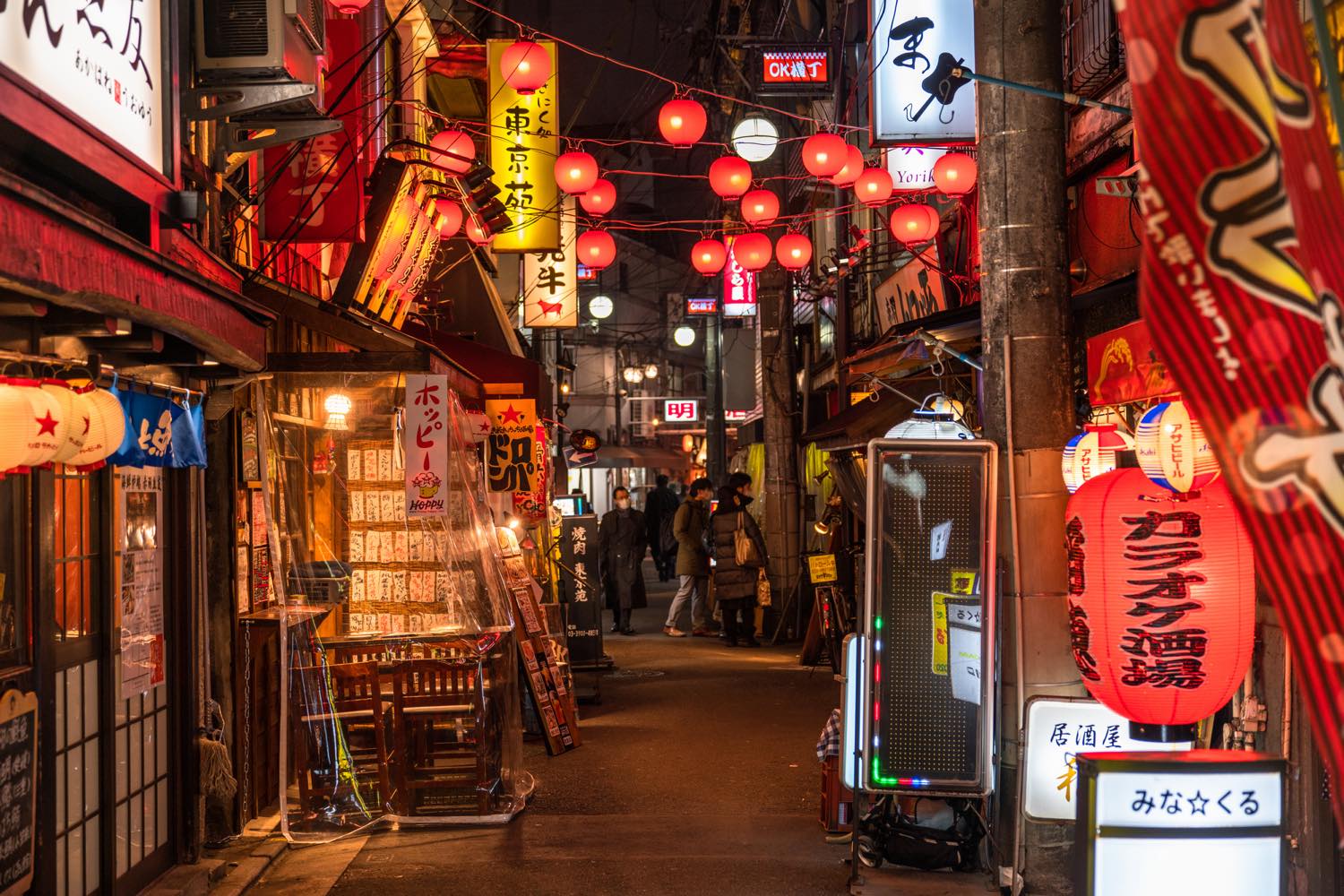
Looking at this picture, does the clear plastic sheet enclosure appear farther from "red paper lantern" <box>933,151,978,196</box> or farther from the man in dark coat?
the man in dark coat

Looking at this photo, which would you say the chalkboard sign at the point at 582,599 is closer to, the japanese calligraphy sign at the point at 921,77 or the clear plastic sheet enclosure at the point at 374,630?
the clear plastic sheet enclosure at the point at 374,630

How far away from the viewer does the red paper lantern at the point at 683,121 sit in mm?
15969

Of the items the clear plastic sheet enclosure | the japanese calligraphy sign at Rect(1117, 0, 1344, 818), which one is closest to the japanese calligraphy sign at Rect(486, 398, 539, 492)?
the clear plastic sheet enclosure

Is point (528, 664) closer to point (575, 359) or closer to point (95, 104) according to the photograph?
point (95, 104)

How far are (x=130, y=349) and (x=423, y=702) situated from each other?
178 inches

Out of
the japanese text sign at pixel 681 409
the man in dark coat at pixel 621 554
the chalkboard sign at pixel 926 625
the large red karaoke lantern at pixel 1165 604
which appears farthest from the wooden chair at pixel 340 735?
the japanese text sign at pixel 681 409

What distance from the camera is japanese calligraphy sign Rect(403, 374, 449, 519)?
1100 cm

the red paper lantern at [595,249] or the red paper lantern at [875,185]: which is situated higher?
the red paper lantern at [595,249]

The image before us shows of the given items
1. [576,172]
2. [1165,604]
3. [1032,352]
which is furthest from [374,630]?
[576,172]

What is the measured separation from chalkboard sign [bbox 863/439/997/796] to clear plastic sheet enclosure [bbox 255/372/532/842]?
367cm

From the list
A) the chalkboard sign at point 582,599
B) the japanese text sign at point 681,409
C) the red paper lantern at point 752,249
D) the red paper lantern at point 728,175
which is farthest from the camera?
the japanese text sign at point 681,409

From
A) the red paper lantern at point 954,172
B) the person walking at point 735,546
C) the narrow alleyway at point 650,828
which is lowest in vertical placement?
the narrow alleyway at point 650,828

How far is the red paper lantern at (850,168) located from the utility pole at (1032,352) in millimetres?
7775

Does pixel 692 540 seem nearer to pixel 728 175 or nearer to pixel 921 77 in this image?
pixel 728 175
